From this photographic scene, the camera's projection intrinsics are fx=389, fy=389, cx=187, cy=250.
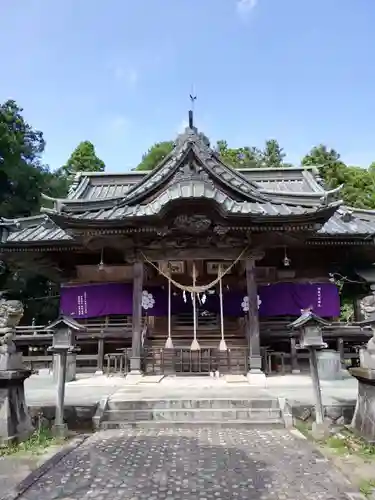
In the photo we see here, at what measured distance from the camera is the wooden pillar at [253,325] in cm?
1025

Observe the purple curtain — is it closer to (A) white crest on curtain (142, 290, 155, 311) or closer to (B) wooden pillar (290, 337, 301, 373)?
(A) white crest on curtain (142, 290, 155, 311)

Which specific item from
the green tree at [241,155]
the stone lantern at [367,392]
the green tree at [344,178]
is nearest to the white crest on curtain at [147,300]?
the stone lantern at [367,392]

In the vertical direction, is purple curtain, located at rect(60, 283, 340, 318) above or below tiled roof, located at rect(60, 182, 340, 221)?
below

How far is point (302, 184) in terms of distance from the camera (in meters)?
17.7

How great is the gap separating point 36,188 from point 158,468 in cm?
2438

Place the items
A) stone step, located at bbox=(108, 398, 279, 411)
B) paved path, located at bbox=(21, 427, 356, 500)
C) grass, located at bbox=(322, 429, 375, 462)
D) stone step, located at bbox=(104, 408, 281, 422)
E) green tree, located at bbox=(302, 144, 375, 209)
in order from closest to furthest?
paved path, located at bbox=(21, 427, 356, 500) → grass, located at bbox=(322, 429, 375, 462) → stone step, located at bbox=(104, 408, 281, 422) → stone step, located at bbox=(108, 398, 279, 411) → green tree, located at bbox=(302, 144, 375, 209)

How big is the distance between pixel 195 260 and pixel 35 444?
24.6 ft

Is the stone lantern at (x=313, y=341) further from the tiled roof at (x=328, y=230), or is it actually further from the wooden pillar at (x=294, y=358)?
the wooden pillar at (x=294, y=358)

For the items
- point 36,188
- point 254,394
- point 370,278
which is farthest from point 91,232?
point 36,188

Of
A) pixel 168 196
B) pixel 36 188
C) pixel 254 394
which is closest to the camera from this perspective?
pixel 254 394

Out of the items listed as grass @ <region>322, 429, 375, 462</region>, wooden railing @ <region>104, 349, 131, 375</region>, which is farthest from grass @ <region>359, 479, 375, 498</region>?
wooden railing @ <region>104, 349, 131, 375</region>

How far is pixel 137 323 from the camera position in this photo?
10.8 meters

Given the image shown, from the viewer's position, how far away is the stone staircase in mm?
7145

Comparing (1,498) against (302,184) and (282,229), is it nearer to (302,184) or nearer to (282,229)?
(282,229)
